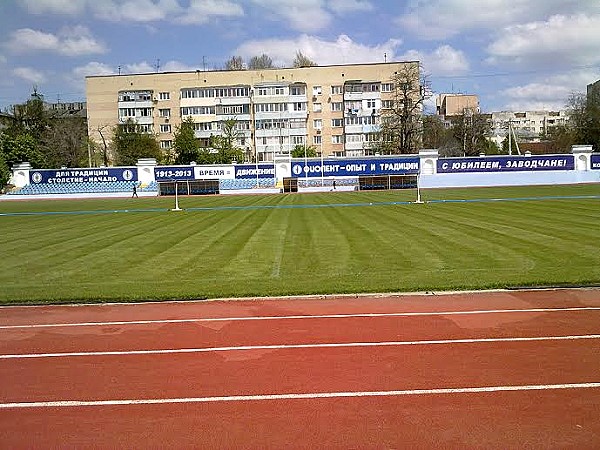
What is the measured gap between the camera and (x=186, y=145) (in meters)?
78.9

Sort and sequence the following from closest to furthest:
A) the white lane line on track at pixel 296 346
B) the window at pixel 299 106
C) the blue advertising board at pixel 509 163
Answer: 1. the white lane line on track at pixel 296 346
2. the blue advertising board at pixel 509 163
3. the window at pixel 299 106

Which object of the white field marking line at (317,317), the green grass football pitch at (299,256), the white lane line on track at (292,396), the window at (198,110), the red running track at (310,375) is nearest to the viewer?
the red running track at (310,375)

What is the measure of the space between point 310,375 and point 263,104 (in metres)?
85.0

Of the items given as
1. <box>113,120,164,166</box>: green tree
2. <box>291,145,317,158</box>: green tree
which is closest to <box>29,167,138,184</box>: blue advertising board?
<box>113,120,164,166</box>: green tree

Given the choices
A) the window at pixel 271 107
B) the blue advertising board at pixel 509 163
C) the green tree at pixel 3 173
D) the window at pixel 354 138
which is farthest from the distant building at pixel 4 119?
the blue advertising board at pixel 509 163

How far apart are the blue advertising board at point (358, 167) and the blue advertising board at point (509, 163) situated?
4201mm

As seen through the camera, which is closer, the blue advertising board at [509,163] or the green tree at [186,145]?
the blue advertising board at [509,163]

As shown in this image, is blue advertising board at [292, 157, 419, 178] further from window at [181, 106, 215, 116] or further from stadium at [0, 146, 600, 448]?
stadium at [0, 146, 600, 448]

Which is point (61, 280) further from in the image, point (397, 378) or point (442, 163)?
point (442, 163)

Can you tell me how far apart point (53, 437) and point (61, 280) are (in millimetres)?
8648

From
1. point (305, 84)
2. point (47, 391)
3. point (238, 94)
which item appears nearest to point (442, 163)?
point (305, 84)

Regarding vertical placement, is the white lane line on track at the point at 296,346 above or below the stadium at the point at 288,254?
below

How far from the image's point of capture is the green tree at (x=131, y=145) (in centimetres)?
8288

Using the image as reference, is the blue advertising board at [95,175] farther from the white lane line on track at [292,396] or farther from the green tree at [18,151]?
the white lane line on track at [292,396]
